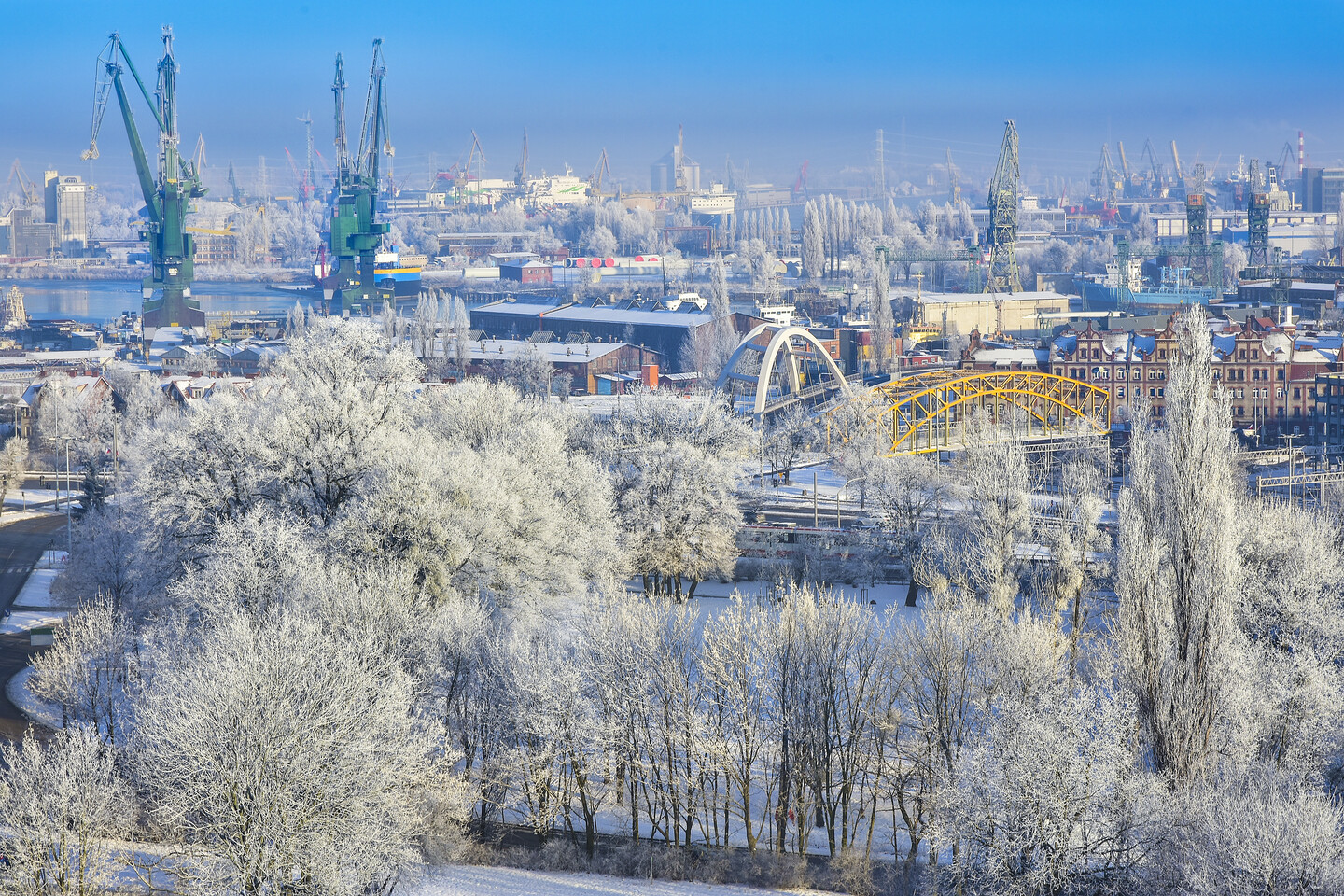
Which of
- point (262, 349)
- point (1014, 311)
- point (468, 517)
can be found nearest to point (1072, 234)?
point (1014, 311)

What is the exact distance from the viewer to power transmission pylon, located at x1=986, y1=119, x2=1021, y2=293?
4541 centimetres

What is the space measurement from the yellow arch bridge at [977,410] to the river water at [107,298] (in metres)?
38.0

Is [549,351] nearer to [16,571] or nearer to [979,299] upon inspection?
[979,299]

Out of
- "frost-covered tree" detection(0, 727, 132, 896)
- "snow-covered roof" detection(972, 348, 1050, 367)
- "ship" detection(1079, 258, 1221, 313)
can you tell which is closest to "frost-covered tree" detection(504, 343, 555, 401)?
"snow-covered roof" detection(972, 348, 1050, 367)

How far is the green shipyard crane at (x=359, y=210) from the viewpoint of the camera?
52.5 m

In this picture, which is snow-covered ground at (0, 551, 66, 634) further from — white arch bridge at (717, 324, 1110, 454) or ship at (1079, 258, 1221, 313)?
ship at (1079, 258, 1221, 313)

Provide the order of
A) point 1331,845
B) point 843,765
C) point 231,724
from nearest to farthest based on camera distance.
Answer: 1. point 1331,845
2. point 231,724
3. point 843,765

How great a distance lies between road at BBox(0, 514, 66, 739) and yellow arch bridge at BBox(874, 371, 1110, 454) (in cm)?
1248

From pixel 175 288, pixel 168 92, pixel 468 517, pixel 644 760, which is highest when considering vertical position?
pixel 168 92

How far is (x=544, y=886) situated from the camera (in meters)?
9.65

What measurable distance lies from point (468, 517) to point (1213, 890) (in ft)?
24.0

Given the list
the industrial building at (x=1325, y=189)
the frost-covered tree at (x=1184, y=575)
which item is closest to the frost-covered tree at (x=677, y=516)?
the frost-covered tree at (x=1184, y=575)

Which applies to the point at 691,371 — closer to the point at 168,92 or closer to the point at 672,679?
the point at 168,92

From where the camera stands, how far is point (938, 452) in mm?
21703
